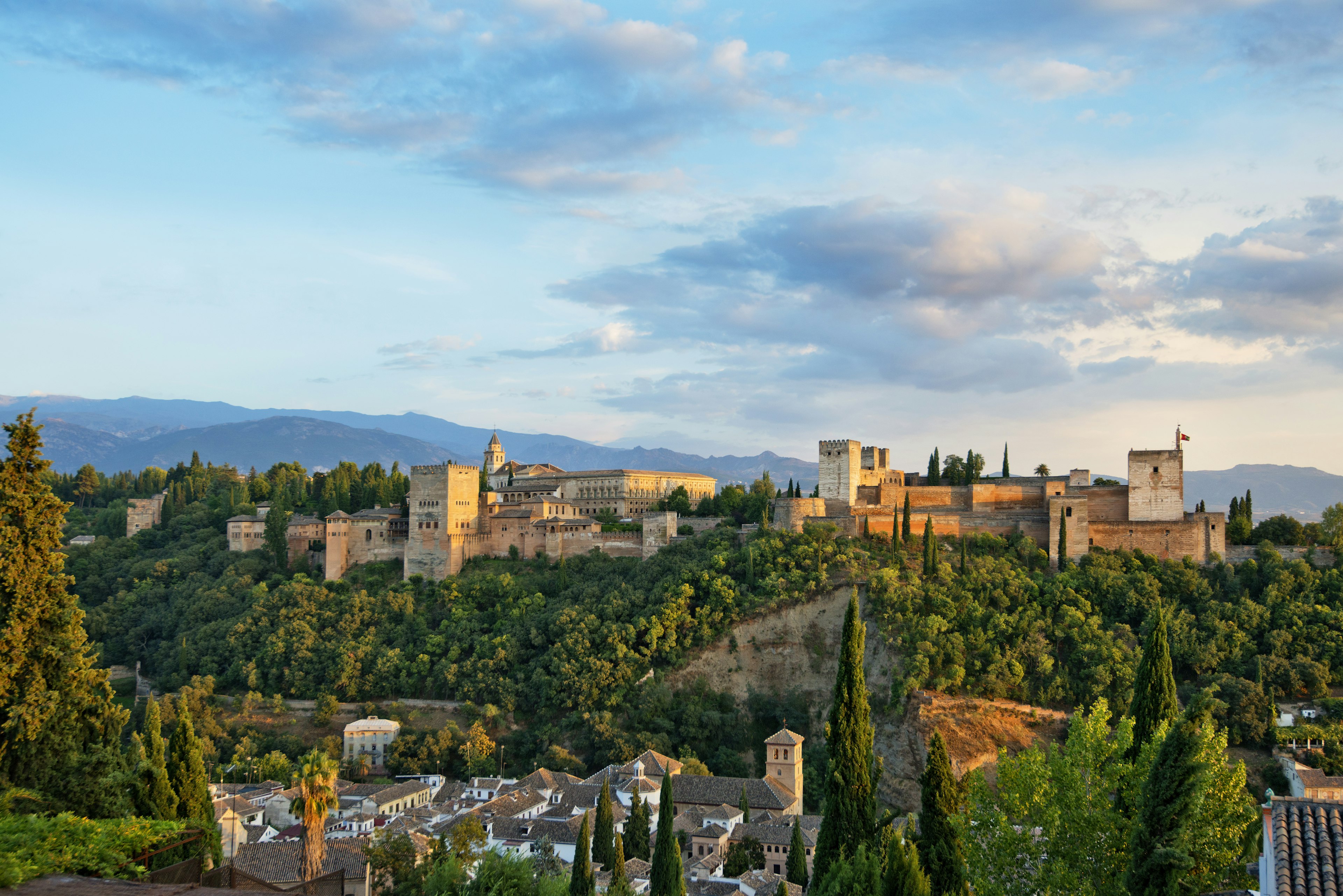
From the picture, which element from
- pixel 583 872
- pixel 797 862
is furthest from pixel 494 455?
pixel 583 872

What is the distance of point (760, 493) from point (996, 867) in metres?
46.4

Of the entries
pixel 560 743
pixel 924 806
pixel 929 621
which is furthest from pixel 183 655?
pixel 924 806

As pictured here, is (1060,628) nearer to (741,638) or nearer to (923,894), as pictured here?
(741,638)

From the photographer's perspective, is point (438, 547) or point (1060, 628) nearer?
point (1060, 628)

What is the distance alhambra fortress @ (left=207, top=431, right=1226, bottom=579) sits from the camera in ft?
159

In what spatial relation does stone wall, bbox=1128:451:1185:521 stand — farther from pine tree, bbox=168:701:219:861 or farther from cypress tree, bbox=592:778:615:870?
pine tree, bbox=168:701:219:861

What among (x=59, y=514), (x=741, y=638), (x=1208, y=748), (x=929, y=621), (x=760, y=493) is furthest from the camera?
(x=760, y=493)

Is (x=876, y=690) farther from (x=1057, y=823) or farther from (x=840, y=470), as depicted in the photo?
(x=1057, y=823)

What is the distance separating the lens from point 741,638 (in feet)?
155

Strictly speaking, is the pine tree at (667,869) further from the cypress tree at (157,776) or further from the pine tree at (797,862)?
the cypress tree at (157,776)

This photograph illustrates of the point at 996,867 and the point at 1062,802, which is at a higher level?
the point at 1062,802

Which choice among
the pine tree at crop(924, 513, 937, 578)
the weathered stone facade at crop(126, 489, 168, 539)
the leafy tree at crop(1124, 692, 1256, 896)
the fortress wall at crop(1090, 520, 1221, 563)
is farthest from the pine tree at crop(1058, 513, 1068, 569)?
the weathered stone facade at crop(126, 489, 168, 539)

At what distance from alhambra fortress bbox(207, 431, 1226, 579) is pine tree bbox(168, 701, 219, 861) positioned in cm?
3433

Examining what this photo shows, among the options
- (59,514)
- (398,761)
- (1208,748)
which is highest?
(59,514)
